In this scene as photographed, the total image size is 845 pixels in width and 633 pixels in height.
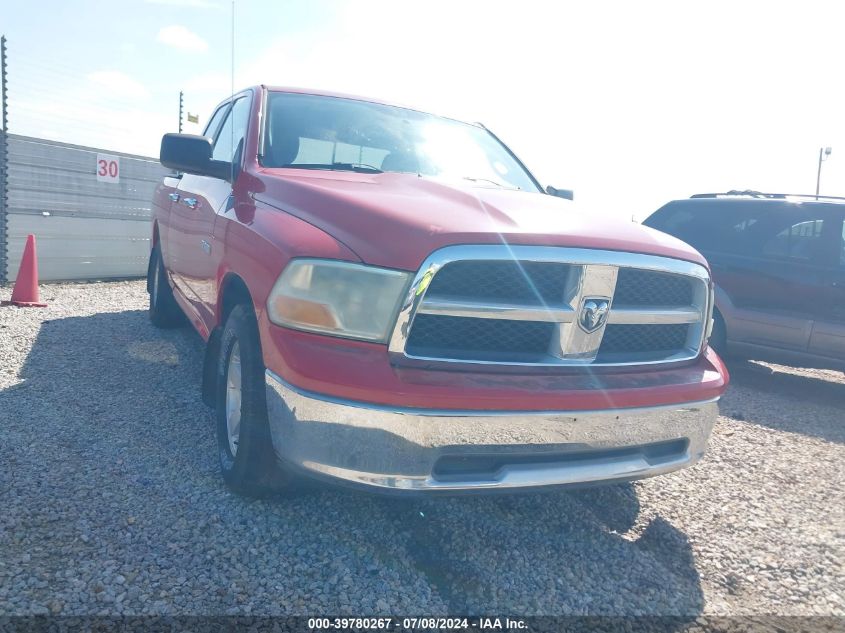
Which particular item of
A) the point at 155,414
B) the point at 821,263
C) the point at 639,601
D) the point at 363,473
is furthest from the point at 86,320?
the point at 821,263

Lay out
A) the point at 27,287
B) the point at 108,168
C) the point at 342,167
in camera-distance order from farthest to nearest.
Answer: the point at 108,168 < the point at 27,287 < the point at 342,167

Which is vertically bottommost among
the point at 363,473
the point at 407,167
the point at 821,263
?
the point at 363,473

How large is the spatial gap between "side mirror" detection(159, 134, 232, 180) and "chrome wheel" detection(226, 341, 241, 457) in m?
1.03

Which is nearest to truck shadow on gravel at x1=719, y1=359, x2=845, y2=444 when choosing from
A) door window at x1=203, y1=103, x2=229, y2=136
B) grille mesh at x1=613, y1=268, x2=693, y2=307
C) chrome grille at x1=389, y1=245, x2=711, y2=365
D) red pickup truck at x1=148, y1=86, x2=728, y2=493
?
red pickup truck at x1=148, y1=86, x2=728, y2=493

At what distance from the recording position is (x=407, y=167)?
3551 mm

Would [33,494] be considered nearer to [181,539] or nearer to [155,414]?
[181,539]

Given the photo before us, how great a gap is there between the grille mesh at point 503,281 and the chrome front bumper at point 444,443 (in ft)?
1.34

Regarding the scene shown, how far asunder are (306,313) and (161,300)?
4.25 meters

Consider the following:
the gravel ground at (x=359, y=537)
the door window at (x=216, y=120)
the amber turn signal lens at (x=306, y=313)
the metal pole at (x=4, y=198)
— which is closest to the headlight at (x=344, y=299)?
the amber turn signal lens at (x=306, y=313)

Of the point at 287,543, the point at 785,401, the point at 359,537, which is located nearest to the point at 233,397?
the point at 287,543

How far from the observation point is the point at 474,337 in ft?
7.87

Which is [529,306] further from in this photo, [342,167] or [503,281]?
[342,167]

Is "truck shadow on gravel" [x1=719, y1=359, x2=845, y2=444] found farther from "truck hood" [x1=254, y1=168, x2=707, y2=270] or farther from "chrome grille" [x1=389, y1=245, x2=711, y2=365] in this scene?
Answer: "chrome grille" [x1=389, y1=245, x2=711, y2=365]

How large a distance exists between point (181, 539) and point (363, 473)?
875 mm
